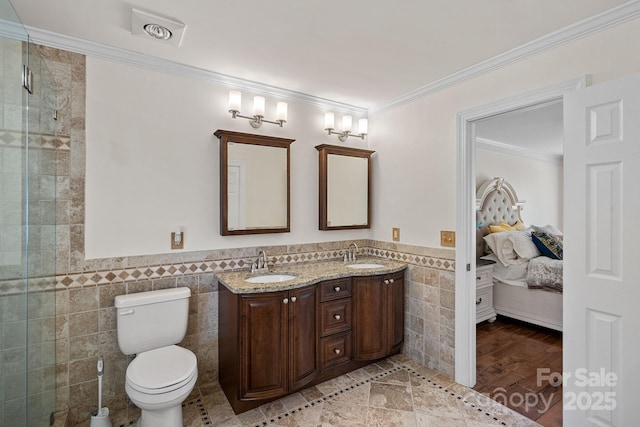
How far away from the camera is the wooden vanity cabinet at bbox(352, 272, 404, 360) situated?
2564 mm

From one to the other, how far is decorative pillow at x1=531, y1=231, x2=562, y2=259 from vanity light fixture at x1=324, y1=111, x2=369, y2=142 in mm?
2739

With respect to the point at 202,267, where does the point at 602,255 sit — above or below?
above

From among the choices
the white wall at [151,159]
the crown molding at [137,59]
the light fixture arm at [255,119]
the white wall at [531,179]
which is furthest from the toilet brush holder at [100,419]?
the white wall at [531,179]

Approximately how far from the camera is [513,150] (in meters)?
4.92

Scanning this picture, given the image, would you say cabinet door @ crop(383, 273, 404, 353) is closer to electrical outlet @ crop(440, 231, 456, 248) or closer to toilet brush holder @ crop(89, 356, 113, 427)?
electrical outlet @ crop(440, 231, 456, 248)

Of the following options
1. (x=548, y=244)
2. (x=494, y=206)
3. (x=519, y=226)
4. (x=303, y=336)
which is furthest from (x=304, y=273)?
(x=519, y=226)

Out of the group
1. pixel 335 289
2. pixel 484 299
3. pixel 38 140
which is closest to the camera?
pixel 38 140

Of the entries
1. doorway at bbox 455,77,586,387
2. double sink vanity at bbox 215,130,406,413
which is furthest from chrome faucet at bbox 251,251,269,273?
doorway at bbox 455,77,586,387

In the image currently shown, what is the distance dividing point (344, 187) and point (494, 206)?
2.79m

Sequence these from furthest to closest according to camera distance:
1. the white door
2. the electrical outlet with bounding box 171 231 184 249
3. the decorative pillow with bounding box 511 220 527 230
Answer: the decorative pillow with bounding box 511 220 527 230
the electrical outlet with bounding box 171 231 184 249
the white door

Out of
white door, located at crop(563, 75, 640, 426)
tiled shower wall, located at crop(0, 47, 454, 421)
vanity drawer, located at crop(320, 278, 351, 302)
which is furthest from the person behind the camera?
vanity drawer, located at crop(320, 278, 351, 302)

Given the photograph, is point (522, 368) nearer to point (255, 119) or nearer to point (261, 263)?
point (261, 263)

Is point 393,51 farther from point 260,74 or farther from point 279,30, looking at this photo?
point 260,74

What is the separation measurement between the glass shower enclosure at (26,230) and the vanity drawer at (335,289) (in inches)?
66.4
